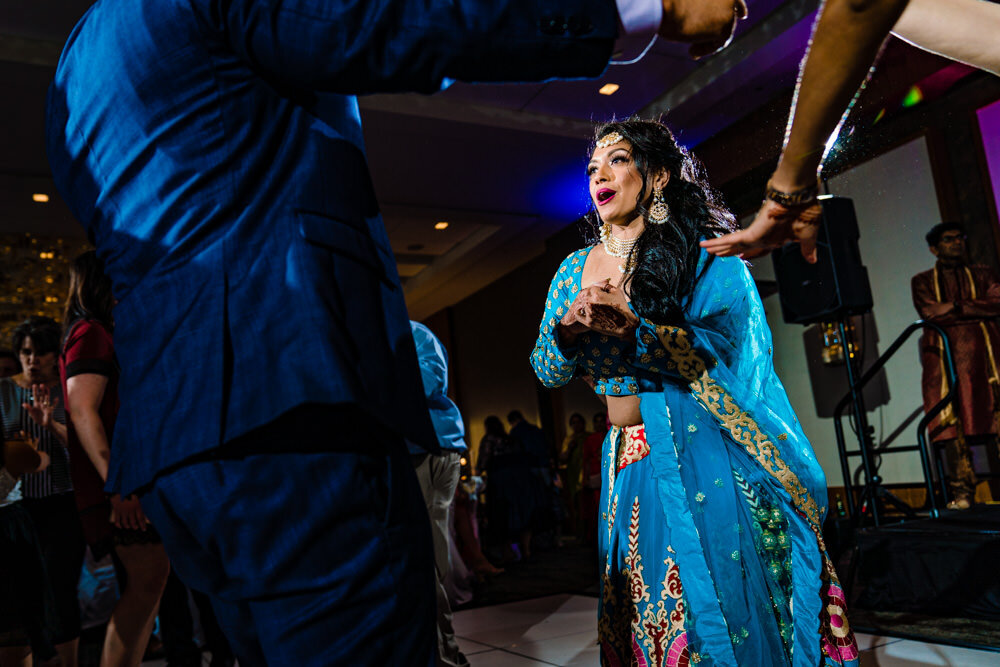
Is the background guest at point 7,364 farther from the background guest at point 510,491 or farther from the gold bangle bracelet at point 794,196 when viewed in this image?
the background guest at point 510,491

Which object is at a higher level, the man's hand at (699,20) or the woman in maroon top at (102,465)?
the man's hand at (699,20)

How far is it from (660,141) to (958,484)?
11.5ft

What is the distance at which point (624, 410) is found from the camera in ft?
5.45

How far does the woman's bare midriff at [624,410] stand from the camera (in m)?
1.65

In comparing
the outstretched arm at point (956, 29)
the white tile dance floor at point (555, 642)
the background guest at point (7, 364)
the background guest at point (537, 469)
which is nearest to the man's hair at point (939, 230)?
the white tile dance floor at point (555, 642)

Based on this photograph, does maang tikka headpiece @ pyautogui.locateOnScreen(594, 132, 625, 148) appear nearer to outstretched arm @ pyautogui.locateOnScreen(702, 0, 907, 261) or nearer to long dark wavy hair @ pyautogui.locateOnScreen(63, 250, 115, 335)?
outstretched arm @ pyautogui.locateOnScreen(702, 0, 907, 261)

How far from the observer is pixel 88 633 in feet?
12.8

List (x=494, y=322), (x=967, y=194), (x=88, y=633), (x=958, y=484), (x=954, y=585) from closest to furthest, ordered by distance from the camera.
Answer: (x=954, y=585) → (x=88, y=633) → (x=958, y=484) → (x=967, y=194) → (x=494, y=322)

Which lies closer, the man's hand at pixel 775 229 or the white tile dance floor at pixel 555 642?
the man's hand at pixel 775 229

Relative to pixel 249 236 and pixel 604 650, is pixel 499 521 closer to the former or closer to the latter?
pixel 604 650

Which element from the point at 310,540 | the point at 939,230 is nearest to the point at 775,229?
the point at 310,540

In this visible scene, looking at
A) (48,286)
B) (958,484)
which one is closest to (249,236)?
(958,484)

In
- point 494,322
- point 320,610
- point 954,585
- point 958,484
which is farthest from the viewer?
point 494,322

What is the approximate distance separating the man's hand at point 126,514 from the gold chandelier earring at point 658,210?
5.18 feet
